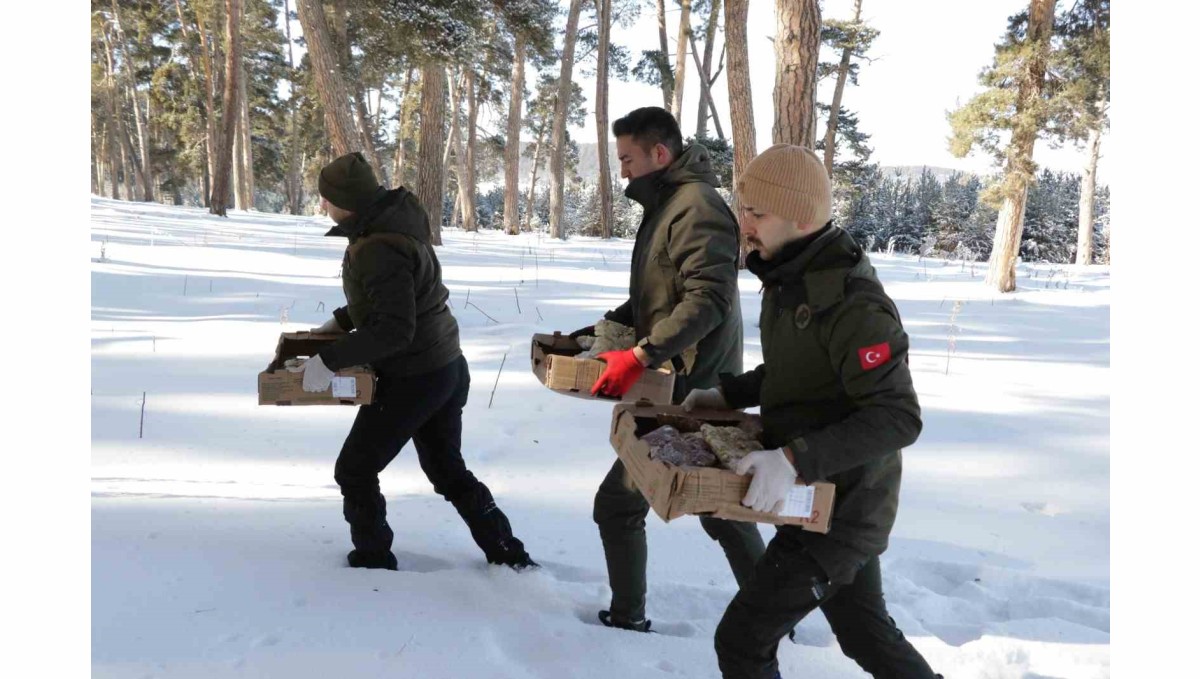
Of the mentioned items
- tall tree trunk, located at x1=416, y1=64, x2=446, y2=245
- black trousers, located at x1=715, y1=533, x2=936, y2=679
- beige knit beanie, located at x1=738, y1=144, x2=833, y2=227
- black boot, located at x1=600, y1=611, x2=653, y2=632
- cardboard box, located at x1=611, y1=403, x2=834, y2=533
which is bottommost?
black boot, located at x1=600, y1=611, x2=653, y2=632

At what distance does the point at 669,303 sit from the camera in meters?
2.84

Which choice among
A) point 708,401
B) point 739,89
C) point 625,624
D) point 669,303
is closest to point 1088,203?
point 739,89

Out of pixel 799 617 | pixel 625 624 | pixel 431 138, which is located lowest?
pixel 625 624

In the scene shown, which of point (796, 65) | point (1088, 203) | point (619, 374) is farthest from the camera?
point (1088, 203)

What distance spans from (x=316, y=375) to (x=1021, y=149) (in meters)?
13.4

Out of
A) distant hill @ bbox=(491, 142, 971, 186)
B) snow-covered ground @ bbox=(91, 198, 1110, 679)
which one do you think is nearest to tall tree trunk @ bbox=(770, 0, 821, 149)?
distant hill @ bbox=(491, 142, 971, 186)

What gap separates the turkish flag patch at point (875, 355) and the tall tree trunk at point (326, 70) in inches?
399

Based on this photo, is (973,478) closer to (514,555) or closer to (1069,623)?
(1069,623)

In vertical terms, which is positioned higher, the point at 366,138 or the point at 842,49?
the point at 842,49

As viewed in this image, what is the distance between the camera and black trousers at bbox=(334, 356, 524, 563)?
3.20 meters

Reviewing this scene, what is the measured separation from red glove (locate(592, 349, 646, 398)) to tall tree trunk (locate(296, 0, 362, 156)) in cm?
920

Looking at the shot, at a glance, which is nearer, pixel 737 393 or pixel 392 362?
pixel 737 393

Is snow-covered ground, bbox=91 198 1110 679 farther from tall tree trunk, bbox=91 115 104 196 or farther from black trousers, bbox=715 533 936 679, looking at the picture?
tall tree trunk, bbox=91 115 104 196

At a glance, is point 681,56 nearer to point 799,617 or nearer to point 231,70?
point 231,70
